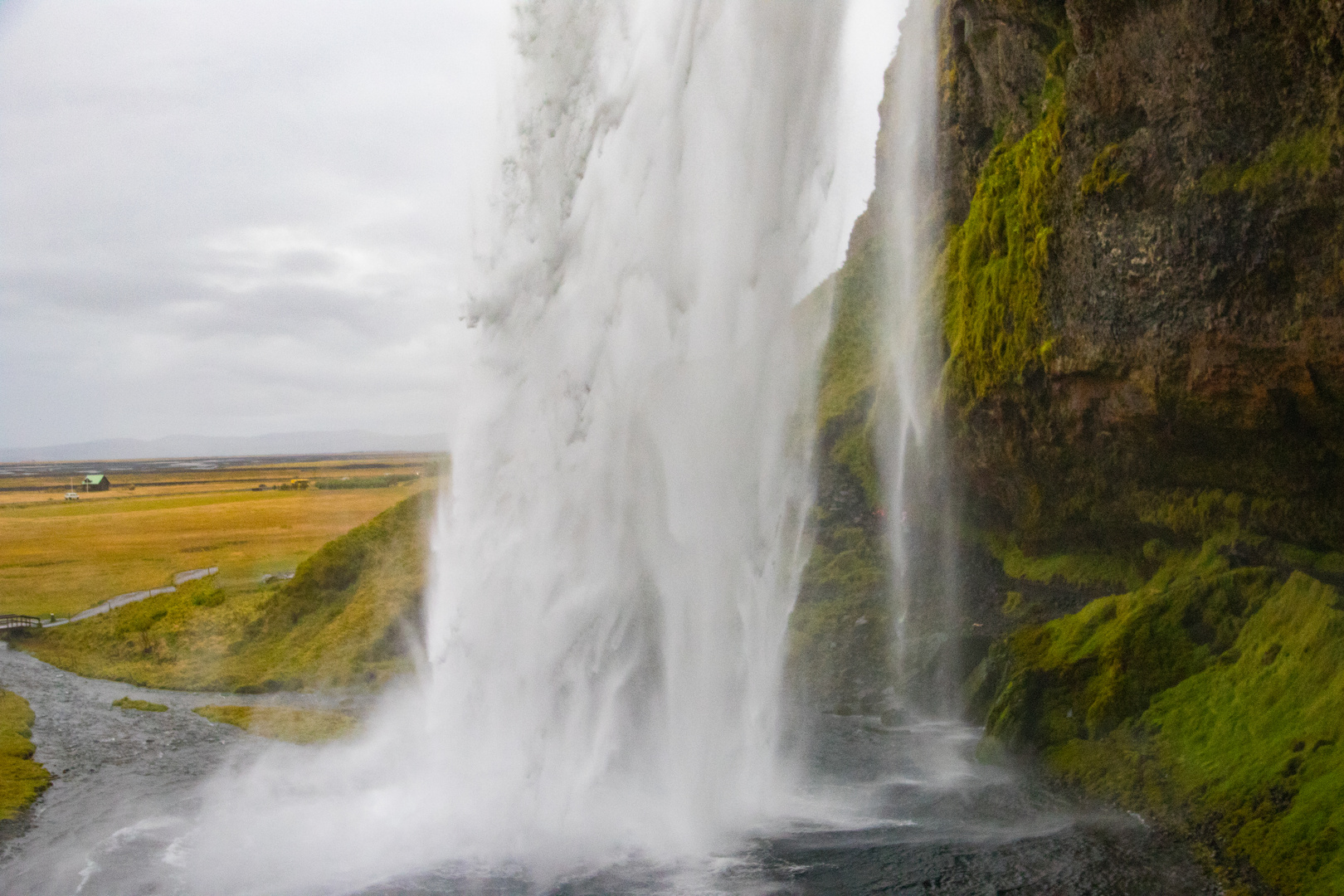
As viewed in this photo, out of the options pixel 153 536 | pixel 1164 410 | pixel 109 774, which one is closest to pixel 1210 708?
pixel 1164 410

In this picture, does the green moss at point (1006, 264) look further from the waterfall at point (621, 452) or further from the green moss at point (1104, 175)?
the waterfall at point (621, 452)

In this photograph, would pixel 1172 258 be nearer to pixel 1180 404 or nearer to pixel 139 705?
pixel 1180 404

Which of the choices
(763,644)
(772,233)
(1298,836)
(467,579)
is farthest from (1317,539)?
(467,579)

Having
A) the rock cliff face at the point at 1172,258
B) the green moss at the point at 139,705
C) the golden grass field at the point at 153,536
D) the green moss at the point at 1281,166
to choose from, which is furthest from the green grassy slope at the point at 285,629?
the green moss at the point at 1281,166

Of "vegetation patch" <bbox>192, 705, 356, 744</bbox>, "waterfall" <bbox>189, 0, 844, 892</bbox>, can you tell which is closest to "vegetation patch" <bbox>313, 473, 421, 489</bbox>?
"vegetation patch" <bbox>192, 705, 356, 744</bbox>

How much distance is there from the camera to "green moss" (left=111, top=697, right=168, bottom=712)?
3108 cm

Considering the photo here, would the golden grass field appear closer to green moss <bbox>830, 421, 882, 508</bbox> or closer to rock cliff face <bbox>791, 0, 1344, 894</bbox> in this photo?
rock cliff face <bbox>791, 0, 1344, 894</bbox>

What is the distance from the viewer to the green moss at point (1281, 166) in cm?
1736

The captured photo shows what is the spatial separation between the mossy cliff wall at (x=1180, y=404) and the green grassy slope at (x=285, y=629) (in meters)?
23.2

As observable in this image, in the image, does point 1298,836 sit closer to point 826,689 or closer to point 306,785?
point 826,689

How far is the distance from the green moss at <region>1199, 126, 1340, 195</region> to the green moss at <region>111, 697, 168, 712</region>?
33.3 metres

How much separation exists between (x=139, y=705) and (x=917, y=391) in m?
29.9

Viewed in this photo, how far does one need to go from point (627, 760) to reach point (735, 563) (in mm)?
4384

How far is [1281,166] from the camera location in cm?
1822
